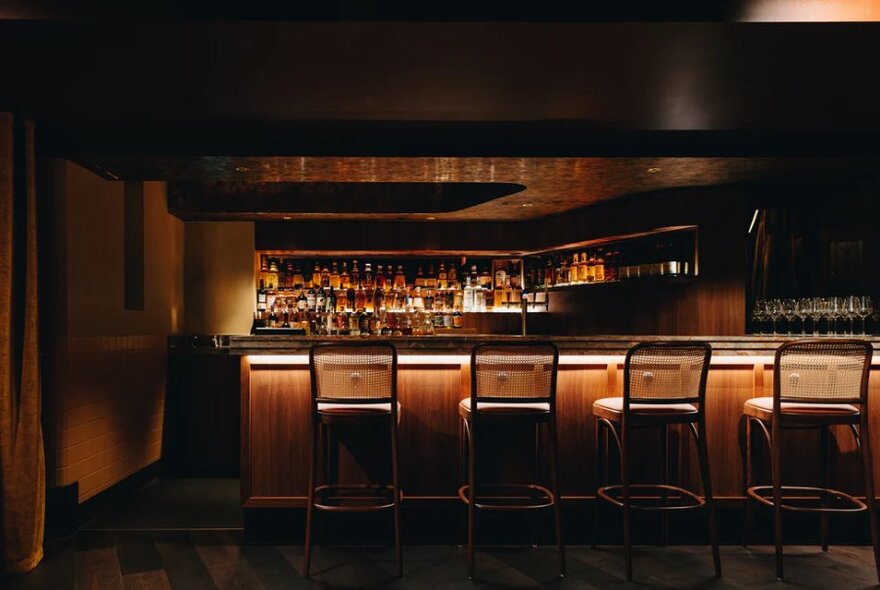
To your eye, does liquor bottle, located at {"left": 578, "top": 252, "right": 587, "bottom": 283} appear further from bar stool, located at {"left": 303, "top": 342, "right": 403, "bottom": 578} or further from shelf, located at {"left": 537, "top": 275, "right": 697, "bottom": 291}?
bar stool, located at {"left": 303, "top": 342, "right": 403, "bottom": 578}

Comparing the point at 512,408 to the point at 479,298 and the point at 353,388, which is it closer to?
the point at 353,388

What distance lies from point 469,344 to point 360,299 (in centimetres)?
384

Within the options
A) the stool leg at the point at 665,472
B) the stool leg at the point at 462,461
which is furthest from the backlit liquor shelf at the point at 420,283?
the stool leg at the point at 665,472

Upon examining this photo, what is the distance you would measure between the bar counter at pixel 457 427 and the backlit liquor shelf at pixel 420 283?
2614 mm

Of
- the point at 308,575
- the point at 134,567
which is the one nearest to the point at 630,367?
the point at 308,575

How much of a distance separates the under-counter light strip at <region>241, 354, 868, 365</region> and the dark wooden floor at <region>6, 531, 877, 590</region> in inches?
43.6

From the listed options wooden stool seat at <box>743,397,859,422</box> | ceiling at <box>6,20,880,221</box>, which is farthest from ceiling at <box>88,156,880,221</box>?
wooden stool seat at <box>743,397,859,422</box>

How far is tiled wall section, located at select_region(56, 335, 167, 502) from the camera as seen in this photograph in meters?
4.20

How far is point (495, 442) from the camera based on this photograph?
3.91 metres

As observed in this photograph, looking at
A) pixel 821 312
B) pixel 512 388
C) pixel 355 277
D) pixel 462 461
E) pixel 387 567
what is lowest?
pixel 387 567

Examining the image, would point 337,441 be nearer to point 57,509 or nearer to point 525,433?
point 525,433

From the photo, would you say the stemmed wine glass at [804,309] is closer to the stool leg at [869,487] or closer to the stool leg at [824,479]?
the stool leg at [824,479]

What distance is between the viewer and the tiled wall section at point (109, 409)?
13.8 ft

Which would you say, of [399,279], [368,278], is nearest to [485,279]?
[399,279]
